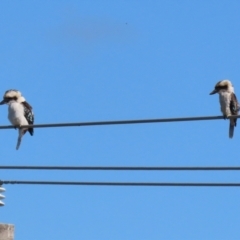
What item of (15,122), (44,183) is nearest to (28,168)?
(44,183)

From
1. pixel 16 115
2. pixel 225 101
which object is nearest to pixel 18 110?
pixel 16 115

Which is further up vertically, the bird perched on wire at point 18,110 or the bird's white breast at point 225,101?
the bird perched on wire at point 18,110

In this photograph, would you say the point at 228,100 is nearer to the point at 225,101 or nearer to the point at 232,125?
the point at 225,101

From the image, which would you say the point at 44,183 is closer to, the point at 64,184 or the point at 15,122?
the point at 64,184

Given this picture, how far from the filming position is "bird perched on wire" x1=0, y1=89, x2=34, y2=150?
1562cm

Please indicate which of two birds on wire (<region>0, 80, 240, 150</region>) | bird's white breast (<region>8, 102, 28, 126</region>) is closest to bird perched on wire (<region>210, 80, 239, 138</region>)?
two birds on wire (<region>0, 80, 240, 150</region>)

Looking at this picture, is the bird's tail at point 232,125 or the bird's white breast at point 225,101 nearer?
the bird's white breast at point 225,101

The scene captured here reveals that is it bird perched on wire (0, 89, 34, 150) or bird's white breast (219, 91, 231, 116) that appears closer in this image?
bird's white breast (219, 91, 231, 116)

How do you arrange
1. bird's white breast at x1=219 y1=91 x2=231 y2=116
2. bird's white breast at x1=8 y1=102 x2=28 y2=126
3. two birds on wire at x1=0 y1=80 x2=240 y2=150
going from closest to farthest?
1. bird's white breast at x1=219 y1=91 x2=231 y2=116
2. two birds on wire at x1=0 y1=80 x2=240 y2=150
3. bird's white breast at x1=8 y1=102 x2=28 y2=126

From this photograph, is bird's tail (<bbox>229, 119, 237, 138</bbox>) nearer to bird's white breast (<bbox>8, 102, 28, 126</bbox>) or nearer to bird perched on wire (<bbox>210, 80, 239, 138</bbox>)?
bird perched on wire (<bbox>210, 80, 239, 138</bbox>)

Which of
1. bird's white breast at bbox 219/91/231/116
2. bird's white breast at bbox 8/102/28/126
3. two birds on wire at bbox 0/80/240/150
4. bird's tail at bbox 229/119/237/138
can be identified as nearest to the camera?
bird's white breast at bbox 219/91/231/116

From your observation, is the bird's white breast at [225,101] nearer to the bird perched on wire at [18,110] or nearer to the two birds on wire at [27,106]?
the two birds on wire at [27,106]

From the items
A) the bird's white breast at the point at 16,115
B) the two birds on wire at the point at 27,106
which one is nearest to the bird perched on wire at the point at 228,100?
the two birds on wire at the point at 27,106

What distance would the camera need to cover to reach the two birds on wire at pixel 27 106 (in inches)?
575
